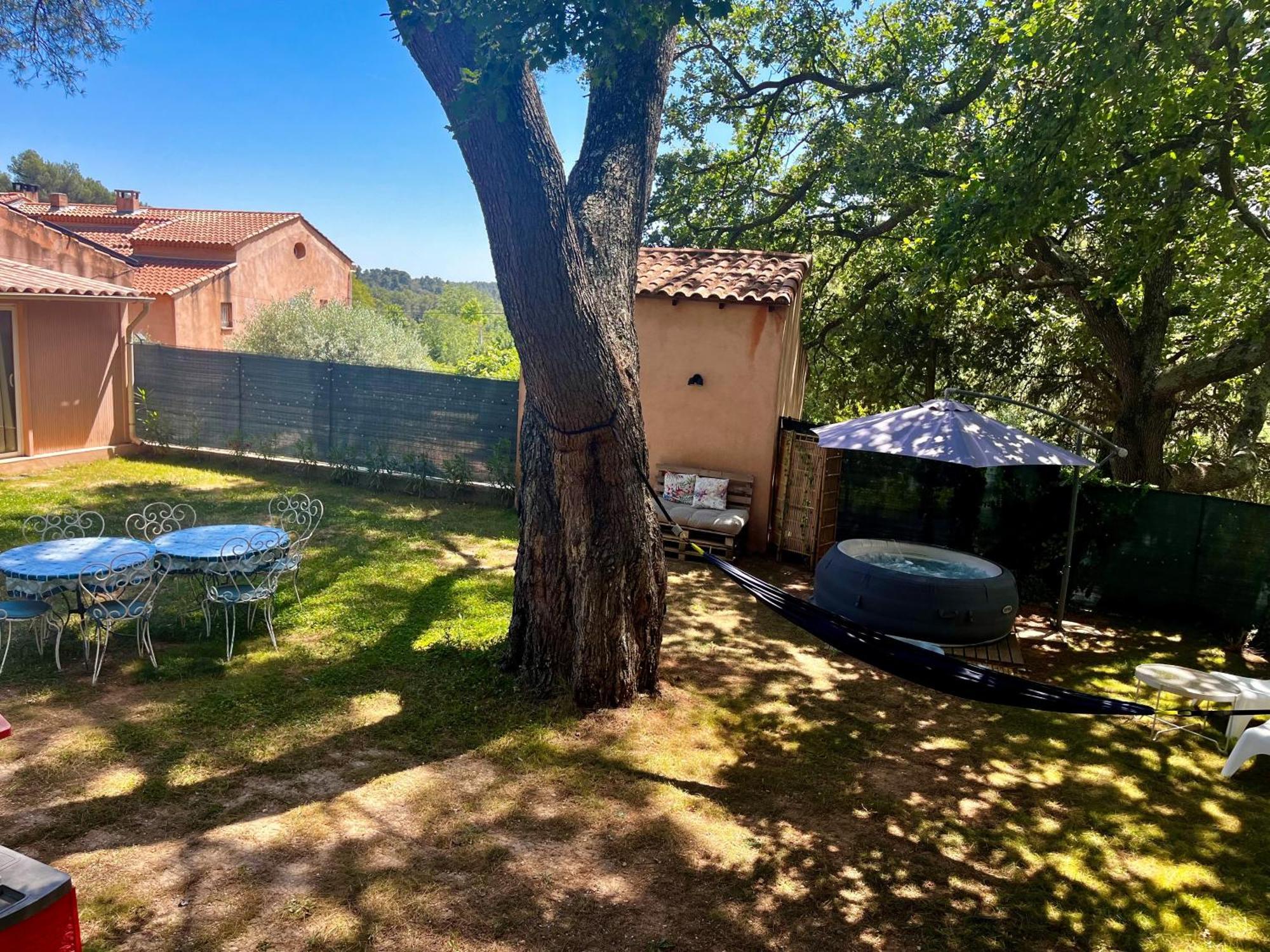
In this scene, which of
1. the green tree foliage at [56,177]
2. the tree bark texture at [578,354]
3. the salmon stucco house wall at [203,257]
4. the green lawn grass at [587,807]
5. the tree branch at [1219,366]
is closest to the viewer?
the green lawn grass at [587,807]

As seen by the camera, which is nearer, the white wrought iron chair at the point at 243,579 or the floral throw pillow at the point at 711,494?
the white wrought iron chair at the point at 243,579

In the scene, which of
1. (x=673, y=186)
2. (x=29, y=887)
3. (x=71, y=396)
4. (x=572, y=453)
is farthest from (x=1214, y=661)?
(x=71, y=396)

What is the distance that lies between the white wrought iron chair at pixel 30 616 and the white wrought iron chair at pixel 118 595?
0.24m

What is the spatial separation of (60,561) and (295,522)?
8.67 feet

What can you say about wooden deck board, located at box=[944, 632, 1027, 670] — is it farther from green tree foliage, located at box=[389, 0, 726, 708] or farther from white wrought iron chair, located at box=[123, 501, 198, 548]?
white wrought iron chair, located at box=[123, 501, 198, 548]

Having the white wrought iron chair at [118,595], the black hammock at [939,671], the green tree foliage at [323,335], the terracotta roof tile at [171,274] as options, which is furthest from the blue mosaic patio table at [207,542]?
the terracotta roof tile at [171,274]

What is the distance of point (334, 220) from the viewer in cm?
3622

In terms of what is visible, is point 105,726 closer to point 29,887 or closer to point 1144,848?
point 29,887

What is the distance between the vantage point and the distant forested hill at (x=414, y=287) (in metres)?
88.8

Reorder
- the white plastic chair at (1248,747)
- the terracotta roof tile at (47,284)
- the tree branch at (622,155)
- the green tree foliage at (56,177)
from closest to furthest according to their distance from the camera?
the white plastic chair at (1248,747), the tree branch at (622,155), the terracotta roof tile at (47,284), the green tree foliage at (56,177)

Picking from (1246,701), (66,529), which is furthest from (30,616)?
(1246,701)

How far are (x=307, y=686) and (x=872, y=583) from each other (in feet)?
14.7

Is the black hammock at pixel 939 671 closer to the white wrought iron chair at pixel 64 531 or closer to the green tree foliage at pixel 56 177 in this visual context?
the white wrought iron chair at pixel 64 531

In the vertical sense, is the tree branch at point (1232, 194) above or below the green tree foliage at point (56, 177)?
below
